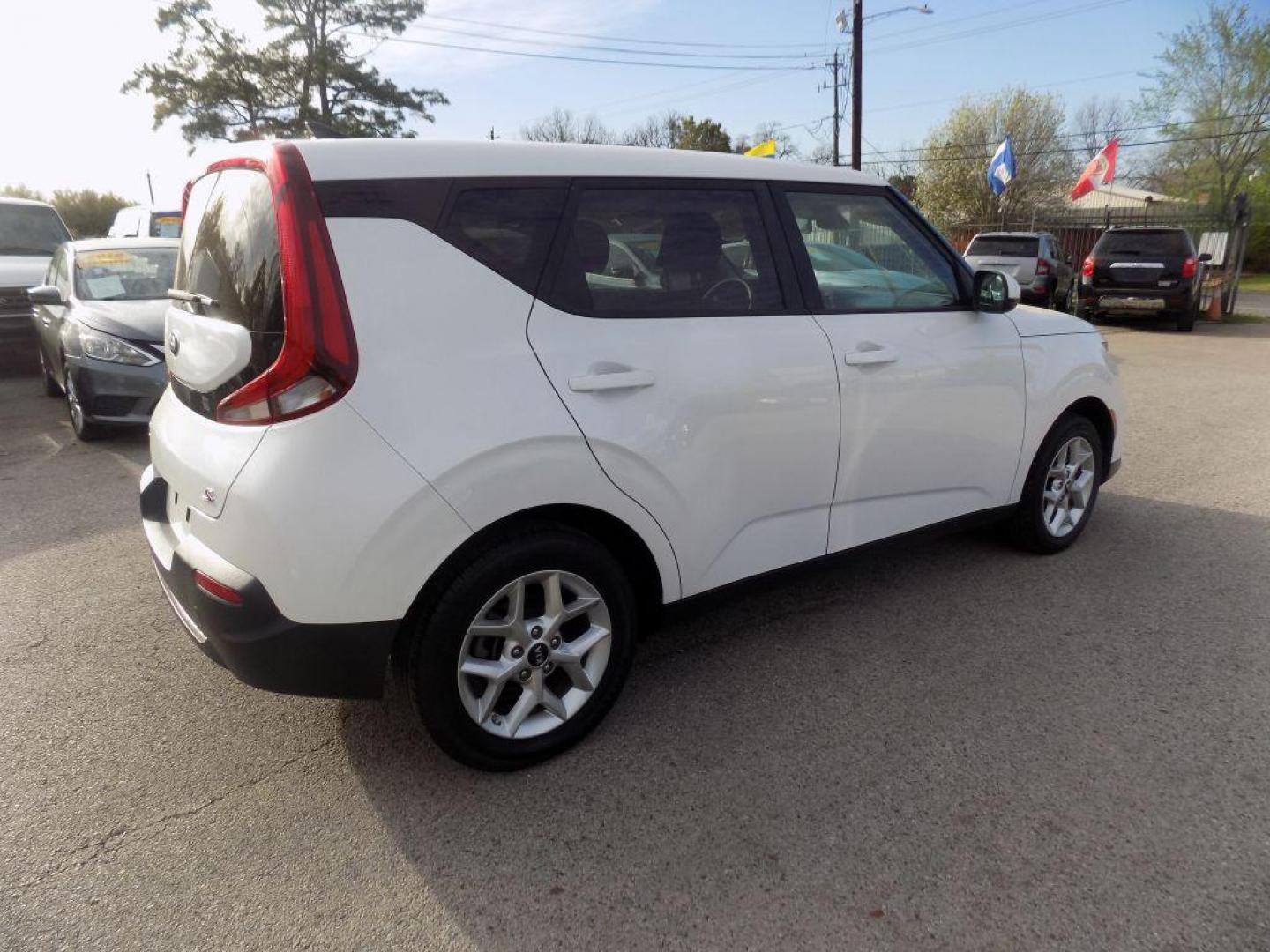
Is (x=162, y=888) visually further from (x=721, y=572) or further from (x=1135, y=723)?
(x=1135, y=723)

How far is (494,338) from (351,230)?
454 millimetres

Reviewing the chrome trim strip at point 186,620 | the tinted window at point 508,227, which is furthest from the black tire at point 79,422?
the tinted window at point 508,227

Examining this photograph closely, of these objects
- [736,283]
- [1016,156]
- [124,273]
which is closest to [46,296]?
[124,273]

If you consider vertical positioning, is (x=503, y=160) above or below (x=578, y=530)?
above

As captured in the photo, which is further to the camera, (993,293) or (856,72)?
(856,72)

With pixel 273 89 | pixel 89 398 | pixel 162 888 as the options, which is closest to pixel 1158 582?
pixel 162 888

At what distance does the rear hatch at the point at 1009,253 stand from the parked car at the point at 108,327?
39.6 ft

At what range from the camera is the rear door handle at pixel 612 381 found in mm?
2535

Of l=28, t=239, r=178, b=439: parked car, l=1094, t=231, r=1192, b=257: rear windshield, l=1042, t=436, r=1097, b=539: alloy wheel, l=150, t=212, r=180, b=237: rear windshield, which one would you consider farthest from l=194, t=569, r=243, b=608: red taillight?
l=1094, t=231, r=1192, b=257: rear windshield

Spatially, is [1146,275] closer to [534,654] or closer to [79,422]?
[79,422]

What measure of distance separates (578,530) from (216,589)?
3.27ft

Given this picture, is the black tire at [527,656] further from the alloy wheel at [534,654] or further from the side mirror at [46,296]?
the side mirror at [46,296]

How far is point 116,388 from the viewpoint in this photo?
6.46m

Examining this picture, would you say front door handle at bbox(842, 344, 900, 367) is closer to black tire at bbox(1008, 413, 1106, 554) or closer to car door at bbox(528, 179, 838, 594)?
car door at bbox(528, 179, 838, 594)
